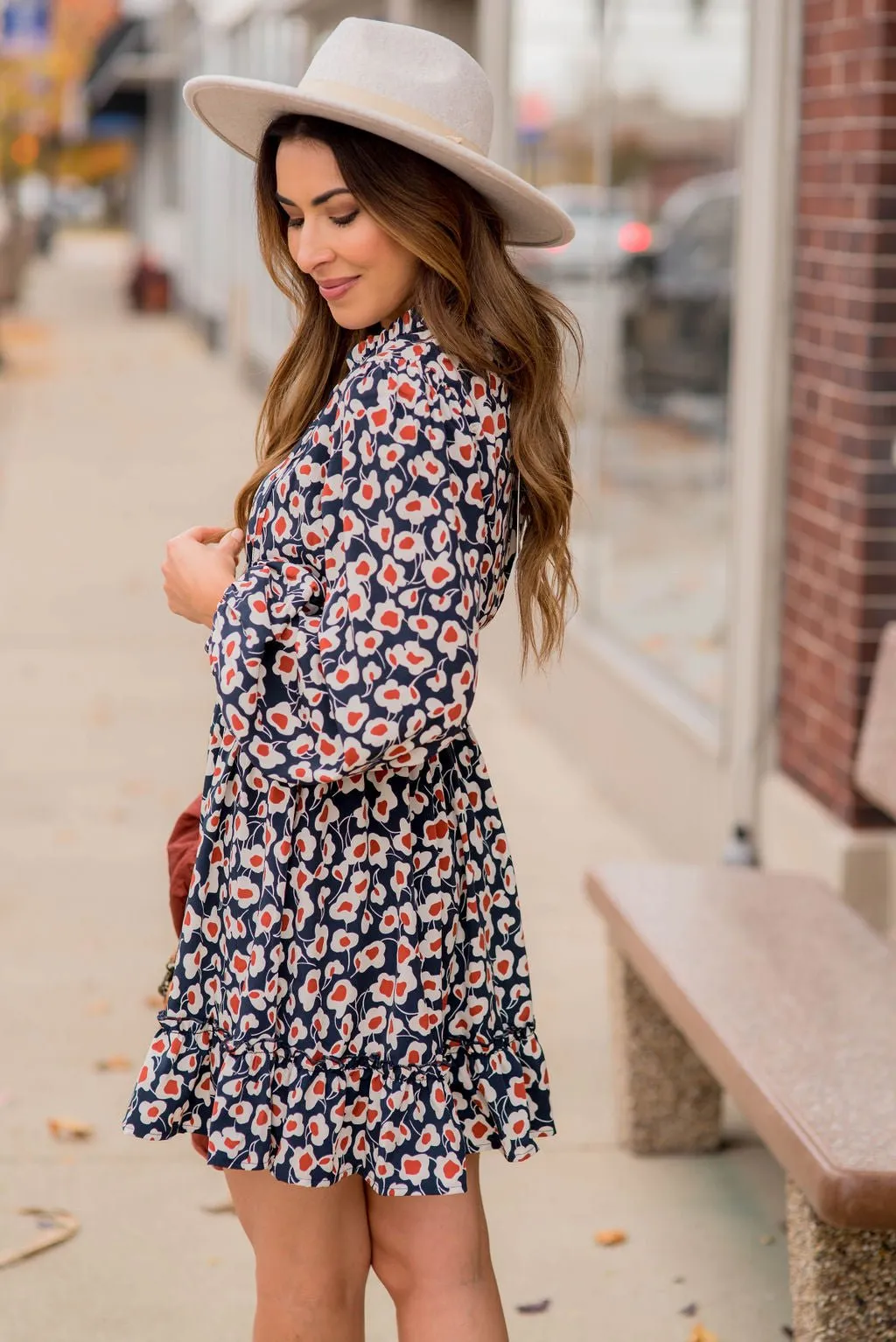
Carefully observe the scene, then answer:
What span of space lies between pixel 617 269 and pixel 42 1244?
448 centimetres

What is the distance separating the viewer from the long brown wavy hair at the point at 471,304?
2211mm

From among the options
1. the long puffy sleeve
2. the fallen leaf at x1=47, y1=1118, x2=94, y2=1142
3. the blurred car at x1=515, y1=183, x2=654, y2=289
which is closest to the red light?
the blurred car at x1=515, y1=183, x2=654, y2=289

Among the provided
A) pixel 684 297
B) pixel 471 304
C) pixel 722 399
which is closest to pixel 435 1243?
pixel 471 304

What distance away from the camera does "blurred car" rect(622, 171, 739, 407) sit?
5926 millimetres

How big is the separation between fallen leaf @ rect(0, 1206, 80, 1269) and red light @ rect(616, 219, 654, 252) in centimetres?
414

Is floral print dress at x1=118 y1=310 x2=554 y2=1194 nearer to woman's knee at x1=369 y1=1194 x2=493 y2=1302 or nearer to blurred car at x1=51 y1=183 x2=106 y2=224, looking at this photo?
woman's knee at x1=369 y1=1194 x2=493 y2=1302

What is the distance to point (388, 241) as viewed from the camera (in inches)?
87.7

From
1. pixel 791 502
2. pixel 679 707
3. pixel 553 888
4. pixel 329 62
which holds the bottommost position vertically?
pixel 553 888

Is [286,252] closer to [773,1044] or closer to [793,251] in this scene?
[773,1044]

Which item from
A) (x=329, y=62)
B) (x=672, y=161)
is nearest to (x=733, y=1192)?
(x=329, y=62)

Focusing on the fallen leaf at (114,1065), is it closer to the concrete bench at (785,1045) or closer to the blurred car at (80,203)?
the concrete bench at (785,1045)

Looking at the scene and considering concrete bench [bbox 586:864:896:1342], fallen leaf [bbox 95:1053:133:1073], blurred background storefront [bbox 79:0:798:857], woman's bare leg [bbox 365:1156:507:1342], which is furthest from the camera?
blurred background storefront [bbox 79:0:798:857]

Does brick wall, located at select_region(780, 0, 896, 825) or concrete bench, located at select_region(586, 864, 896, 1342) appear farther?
brick wall, located at select_region(780, 0, 896, 825)

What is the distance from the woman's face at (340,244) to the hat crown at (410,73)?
0.30ft
